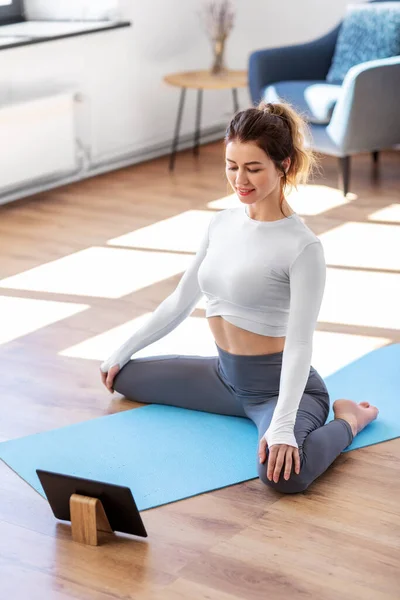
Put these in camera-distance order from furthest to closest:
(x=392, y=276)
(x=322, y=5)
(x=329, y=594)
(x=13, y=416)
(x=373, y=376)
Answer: (x=322, y=5), (x=392, y=276), (x=373, y=376), (x=13, y=416), (x=329, y=594)

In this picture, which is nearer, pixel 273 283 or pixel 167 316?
pixel 273 283

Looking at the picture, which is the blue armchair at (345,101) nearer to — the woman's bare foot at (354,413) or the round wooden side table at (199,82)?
the round wooden side table at (199,82)

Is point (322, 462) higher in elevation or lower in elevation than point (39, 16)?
lower

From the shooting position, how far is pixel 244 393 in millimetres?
2525

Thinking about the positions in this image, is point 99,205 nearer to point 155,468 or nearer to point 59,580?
point 155,468

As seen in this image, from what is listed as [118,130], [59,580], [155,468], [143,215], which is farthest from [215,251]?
[118,130]

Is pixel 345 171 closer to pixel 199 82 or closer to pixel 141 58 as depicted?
pixel 199 82

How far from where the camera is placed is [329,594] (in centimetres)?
187

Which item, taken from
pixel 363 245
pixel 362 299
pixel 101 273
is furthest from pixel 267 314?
pixel 363 245

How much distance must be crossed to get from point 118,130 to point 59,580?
3.88 metres

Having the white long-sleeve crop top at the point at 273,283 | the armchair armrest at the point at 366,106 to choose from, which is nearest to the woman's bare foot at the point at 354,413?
the white long-sleeve crop top at the point at 273,283

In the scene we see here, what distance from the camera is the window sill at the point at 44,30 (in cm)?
481

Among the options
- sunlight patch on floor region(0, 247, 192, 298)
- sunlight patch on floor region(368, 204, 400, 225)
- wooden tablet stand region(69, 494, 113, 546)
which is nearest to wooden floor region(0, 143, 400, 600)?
wooden tablet stand region(69, 494, 113, 546)

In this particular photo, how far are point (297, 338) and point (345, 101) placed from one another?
2.67 metres
